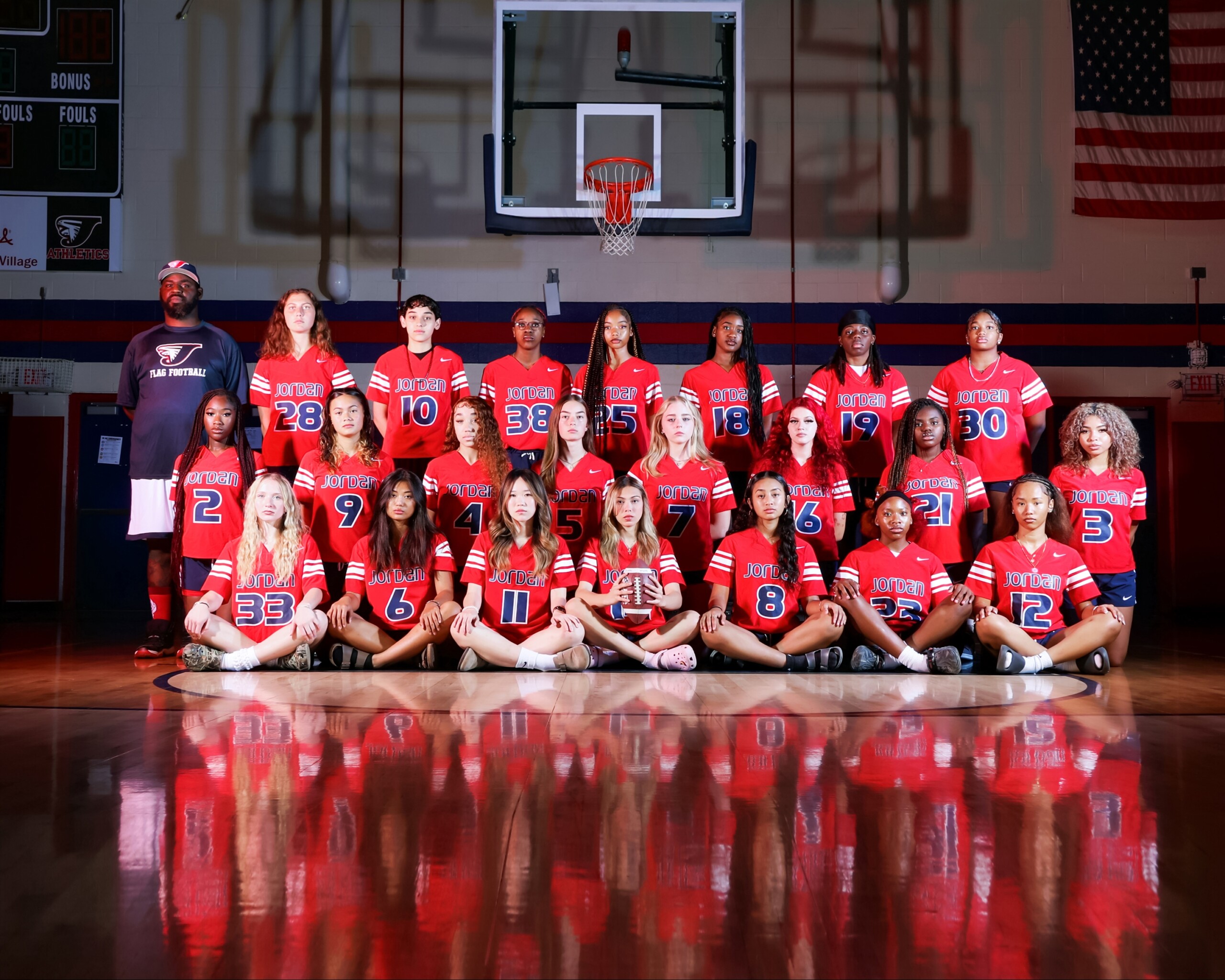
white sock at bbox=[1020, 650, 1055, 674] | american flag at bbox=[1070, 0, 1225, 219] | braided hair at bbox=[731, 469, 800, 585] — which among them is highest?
american flag at bbox=[1070, 0, 1225, 219]

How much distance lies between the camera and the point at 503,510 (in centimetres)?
491

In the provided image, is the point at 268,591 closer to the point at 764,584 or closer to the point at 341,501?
the point at 341,501

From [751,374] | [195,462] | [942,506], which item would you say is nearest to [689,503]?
[751,374]

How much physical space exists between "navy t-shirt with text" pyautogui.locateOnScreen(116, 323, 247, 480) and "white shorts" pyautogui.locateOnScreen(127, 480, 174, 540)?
0.05 m

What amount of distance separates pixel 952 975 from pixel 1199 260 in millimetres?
8486

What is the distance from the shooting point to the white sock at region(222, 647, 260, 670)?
464cm

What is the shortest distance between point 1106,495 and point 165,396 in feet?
→ 17.6

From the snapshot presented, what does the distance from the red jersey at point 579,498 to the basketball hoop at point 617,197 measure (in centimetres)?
219

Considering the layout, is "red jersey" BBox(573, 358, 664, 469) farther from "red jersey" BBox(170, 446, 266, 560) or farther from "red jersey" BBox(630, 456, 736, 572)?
"red jersey" BBox(170, 446, 266, 560)

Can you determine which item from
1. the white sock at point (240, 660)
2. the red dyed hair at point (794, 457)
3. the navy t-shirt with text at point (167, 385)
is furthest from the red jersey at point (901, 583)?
the navy t-shirt with text at point (167, 385)

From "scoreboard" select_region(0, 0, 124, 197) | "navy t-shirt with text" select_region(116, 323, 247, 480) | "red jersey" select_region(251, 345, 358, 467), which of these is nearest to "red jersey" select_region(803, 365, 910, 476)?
"red jersey" select_region(251, 345, 358, 467)

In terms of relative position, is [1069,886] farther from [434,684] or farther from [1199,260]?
[1199,260]

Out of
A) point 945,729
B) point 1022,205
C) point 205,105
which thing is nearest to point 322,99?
point 205,105

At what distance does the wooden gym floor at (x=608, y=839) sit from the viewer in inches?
62.5
